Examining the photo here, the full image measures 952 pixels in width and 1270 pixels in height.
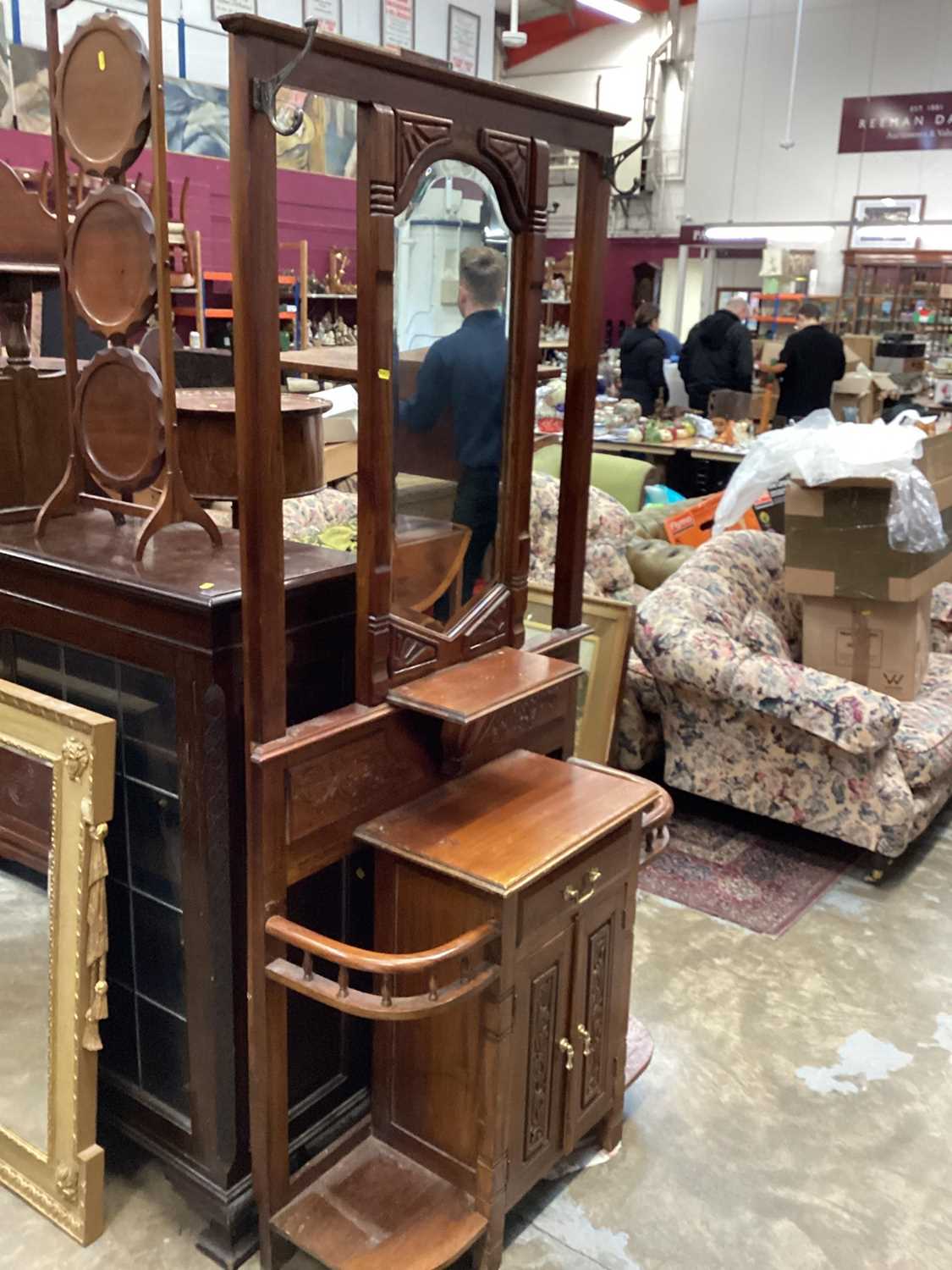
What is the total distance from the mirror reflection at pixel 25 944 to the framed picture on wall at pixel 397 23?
8237 millimetres

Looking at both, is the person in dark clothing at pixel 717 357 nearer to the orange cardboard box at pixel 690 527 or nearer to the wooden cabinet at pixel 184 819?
the orange cardboard box at pixel 690 527

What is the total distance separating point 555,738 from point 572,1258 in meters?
1.00

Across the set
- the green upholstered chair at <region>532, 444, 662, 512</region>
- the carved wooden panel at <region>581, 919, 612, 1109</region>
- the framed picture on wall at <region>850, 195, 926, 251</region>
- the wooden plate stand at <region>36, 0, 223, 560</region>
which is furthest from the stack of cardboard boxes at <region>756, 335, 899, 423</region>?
the wooden plate stand at <region>36, 0, 223, 560</region>

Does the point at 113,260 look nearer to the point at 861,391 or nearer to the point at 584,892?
the point at 584,892

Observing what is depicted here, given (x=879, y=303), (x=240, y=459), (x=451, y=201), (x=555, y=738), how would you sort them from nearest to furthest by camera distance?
(x=240, y=459) → (x=451, y=201) → (x=555, y=738) → (x=879, y=303)

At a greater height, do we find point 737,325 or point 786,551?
point 737,325

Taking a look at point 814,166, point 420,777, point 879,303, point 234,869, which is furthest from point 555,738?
point 814,166

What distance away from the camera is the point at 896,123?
1117 cm

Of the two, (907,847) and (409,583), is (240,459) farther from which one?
(907,847)

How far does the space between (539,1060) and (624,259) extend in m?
13.0

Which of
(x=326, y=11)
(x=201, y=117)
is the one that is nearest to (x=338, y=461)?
(x=201, y=117)

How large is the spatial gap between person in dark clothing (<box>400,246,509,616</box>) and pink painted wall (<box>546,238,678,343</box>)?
1171 centimetres

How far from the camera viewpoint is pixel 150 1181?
2.16m

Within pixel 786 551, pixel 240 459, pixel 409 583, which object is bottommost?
pixel 786 551
